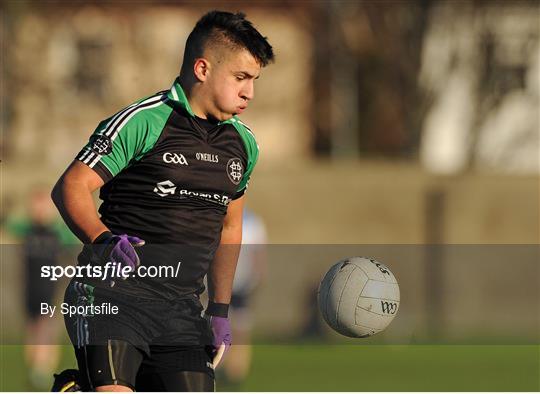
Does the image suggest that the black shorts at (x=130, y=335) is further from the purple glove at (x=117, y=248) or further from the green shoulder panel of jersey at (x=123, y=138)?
the green shoulder panel of jersey at (x=123, y=138)

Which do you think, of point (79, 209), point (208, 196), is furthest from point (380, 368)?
point (79, 209)

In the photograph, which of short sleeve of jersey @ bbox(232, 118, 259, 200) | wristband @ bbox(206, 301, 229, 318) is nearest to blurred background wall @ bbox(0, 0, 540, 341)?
wristband @ bbox(206, 301, 229, 318)

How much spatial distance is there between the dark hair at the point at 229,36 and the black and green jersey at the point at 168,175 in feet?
0.94

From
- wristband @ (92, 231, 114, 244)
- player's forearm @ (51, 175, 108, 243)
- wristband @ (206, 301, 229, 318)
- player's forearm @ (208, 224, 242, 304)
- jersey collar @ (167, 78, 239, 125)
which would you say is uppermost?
jersey collar @ (167, 78, 239, 125)

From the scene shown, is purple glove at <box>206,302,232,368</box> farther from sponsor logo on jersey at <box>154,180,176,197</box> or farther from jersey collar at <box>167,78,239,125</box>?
jersey collar at <box>167,78,239,125</box>

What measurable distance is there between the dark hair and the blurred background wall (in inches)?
427

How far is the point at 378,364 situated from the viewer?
708 inches

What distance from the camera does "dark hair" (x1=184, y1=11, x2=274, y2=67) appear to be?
6992 mm

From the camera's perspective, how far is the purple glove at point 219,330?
7.29m

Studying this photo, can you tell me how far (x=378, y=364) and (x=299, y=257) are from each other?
15.7 feet

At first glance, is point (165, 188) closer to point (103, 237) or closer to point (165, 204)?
point (165, 204)

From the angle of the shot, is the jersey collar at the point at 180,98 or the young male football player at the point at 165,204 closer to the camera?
the young male football player at the point at 165,204

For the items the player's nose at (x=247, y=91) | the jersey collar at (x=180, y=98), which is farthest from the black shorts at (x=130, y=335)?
the player's nose at (x=247, y=91)

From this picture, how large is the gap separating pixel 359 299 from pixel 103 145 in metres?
1.76
